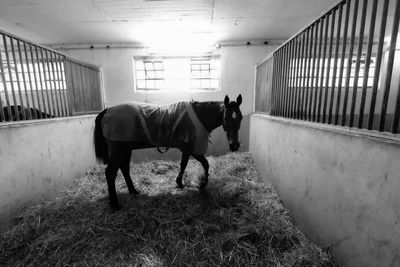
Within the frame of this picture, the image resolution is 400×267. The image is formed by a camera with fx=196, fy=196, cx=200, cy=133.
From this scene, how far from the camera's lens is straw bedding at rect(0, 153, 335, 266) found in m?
1.52

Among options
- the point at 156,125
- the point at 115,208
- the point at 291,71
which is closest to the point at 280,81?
the point at 291,71

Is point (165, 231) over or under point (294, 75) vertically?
under

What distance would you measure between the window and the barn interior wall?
0.65 ft

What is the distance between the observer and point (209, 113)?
257 centimetres

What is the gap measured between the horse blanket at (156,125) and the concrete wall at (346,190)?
43.1 inches

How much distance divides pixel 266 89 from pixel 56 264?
3.44 meters

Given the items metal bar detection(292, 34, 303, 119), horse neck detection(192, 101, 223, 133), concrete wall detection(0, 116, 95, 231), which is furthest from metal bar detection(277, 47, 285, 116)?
concrete wall detection(0, 116, 95, 231)

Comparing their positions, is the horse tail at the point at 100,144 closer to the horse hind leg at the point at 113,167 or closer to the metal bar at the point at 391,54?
the horse hind leg at the point at 113,167

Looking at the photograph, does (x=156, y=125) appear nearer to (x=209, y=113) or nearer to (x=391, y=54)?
(x=209, y=113)

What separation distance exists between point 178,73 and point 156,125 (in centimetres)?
289

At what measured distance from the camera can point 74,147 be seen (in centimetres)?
306

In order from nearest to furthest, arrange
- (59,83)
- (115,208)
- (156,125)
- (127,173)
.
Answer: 1. (115,208)
2. (156,125)
3. (127,173)
4. (59,83)

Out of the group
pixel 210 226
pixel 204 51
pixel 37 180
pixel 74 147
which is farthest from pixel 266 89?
pixel 37 180

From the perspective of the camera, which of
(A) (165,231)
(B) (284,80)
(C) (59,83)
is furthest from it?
(C) (59,83)
